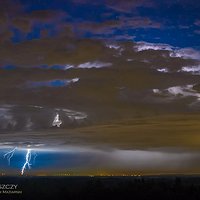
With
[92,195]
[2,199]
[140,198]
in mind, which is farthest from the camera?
[92,195]

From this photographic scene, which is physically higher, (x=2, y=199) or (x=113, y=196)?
(x=2, y=199)

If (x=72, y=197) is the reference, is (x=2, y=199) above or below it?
above

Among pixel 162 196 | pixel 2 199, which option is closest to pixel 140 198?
pixel 162 196

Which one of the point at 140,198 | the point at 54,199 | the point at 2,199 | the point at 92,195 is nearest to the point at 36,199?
the point at 54,199

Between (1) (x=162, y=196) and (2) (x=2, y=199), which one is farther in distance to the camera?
(1) (x=162, y=196)

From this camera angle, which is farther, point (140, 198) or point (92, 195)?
point (92, 195)

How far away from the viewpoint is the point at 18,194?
4218 inches

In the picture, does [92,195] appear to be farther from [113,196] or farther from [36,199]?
[36,199]

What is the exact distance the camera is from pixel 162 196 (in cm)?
10419

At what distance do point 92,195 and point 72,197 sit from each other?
22.6 ft

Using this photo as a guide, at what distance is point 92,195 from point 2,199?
41909 millimetres

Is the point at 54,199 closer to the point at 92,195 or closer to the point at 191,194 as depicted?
the point at 92,195

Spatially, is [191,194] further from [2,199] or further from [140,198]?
[2,199]

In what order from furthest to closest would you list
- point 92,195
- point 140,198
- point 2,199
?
point 92,195, point 140,198, point 2,199
